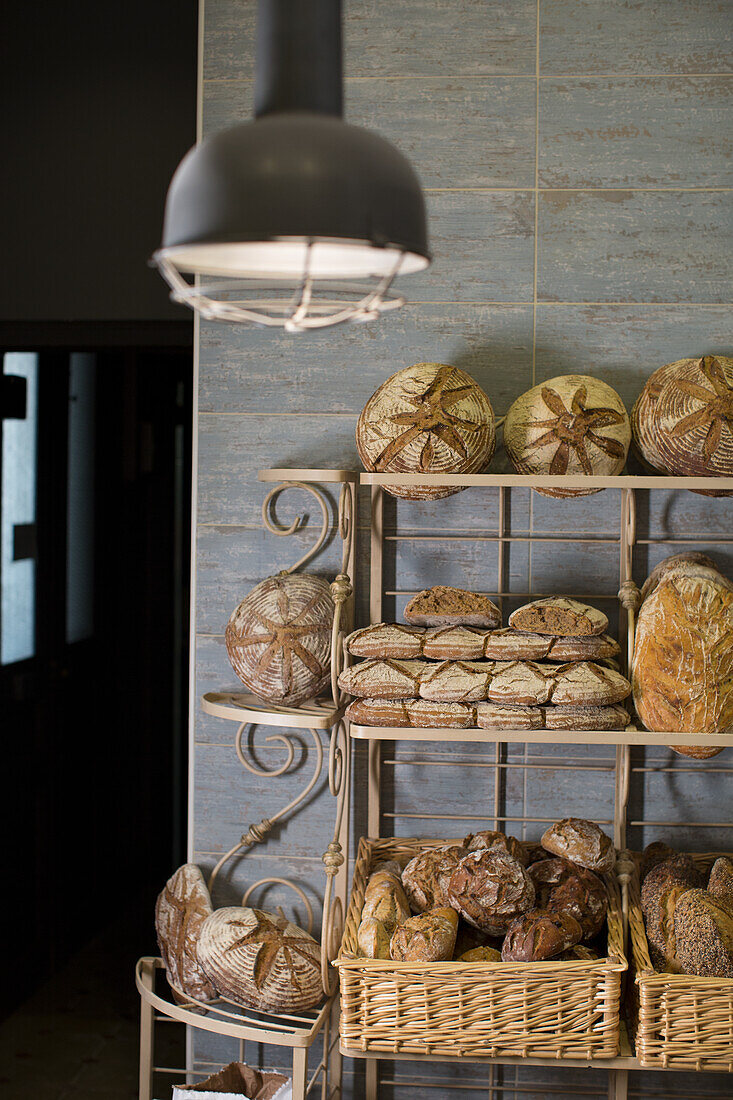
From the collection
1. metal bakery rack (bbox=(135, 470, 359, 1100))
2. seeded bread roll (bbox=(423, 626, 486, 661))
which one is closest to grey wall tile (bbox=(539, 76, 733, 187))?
metal bakery rack (bbox=(135, 470, 359, 1100))

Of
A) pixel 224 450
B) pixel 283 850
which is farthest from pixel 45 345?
pixel 283 850

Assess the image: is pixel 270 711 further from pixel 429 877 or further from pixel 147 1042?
pixel 147 1042

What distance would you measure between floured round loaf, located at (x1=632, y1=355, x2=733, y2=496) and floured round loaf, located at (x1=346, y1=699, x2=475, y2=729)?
1.98 feet

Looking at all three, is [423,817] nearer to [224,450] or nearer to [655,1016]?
[655,1016]

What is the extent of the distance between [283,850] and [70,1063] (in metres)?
1.16

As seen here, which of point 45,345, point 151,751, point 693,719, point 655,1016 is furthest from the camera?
point 151,751

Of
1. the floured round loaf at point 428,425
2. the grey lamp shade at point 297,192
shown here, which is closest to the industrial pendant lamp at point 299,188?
the grey lamp shade at point 297,192

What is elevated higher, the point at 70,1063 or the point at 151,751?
the point at 151,751

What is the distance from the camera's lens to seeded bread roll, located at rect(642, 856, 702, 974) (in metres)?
1.64

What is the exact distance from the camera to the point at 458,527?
204cm

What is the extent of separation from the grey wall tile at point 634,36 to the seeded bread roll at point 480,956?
1.74 m

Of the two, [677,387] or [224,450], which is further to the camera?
[224,450]

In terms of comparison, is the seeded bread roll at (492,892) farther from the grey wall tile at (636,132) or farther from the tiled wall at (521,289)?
the grey wall tile at (636,132)

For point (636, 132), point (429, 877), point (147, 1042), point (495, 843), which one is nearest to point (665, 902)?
point (495, 843)
